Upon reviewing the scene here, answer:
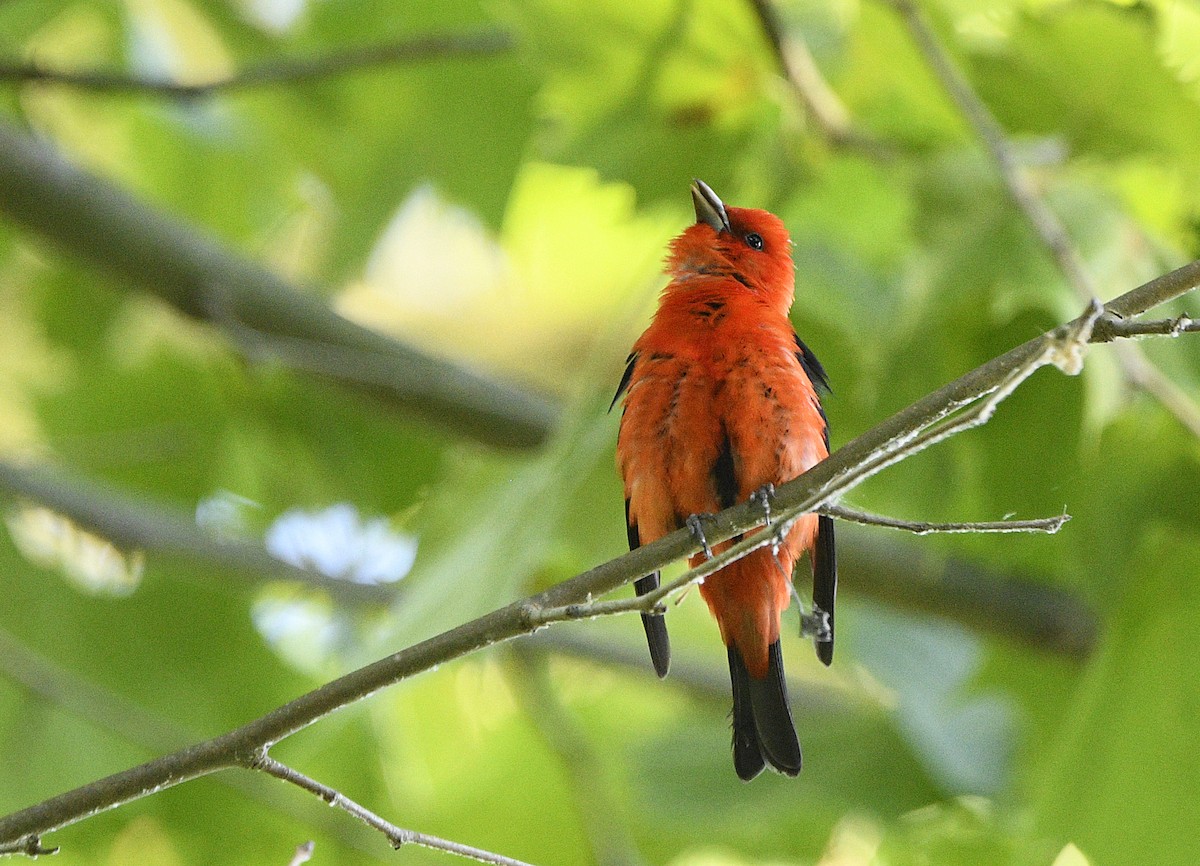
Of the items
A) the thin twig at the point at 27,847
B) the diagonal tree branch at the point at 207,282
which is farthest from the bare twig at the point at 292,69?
the thin twig at the point at 27,847

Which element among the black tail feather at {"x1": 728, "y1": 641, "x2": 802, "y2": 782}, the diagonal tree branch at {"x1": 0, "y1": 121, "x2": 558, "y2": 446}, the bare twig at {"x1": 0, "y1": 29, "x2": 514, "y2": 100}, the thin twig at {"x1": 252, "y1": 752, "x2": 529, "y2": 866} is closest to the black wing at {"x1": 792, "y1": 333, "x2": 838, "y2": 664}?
the black tail feather at {"x1": 728, "y1": 641, "x2": 802, "y2": 782}

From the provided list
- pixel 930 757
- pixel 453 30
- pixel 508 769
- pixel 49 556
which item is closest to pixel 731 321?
pixel 930 757

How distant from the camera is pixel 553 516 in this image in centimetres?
303

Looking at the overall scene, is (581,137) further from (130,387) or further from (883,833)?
(883,833)

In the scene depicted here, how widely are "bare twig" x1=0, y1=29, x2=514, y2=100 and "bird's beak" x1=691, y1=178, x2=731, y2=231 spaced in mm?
1519

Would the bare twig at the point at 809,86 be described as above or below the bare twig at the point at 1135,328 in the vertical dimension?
above

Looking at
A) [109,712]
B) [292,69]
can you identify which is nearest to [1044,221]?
[292,69]

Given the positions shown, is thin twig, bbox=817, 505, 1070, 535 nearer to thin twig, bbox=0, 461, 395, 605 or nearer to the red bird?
the red bird

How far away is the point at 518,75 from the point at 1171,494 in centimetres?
256

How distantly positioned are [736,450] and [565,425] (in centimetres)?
83

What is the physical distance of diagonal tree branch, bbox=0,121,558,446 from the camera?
14.2 feet

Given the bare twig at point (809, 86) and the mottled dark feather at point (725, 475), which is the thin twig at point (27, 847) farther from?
the bare twig at point (809, 86)

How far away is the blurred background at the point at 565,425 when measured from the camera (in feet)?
11.6

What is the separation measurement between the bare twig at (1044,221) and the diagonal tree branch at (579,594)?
124cm
